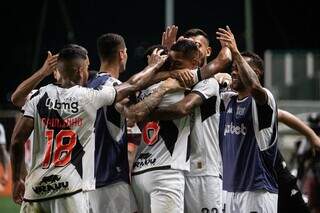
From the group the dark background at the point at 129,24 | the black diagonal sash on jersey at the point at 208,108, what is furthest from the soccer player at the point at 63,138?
the dark background at the point at 129,24

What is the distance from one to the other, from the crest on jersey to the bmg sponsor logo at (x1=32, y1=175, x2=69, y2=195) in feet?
2.67

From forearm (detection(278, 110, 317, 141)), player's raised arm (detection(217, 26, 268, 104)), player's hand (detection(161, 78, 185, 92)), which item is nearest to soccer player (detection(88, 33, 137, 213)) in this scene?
player's hand (detection(161, 78, 185, 92))

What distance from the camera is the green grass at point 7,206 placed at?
15.2m

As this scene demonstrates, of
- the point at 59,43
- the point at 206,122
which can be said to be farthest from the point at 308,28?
the point at 206,122

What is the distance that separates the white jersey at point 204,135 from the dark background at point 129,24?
11.2 m

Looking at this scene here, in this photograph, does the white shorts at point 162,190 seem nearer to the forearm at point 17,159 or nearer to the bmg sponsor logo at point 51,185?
the bmg sponsor logo at point 51,185

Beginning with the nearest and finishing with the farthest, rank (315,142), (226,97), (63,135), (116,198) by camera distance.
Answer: (63,135) → (116,198) → (226,97) → (315,142)

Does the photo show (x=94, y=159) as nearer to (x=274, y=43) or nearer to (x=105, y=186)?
(x=105, y=186)

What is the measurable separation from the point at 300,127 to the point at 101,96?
2334mm

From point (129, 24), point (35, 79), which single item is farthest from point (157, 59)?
point (129, 24)

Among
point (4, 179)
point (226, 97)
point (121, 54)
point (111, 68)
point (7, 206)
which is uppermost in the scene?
point (121, 54)

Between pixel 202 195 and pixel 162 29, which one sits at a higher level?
pixel 162 29

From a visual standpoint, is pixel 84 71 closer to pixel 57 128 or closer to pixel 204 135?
pixel 57 128

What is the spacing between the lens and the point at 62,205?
804 centimetres
